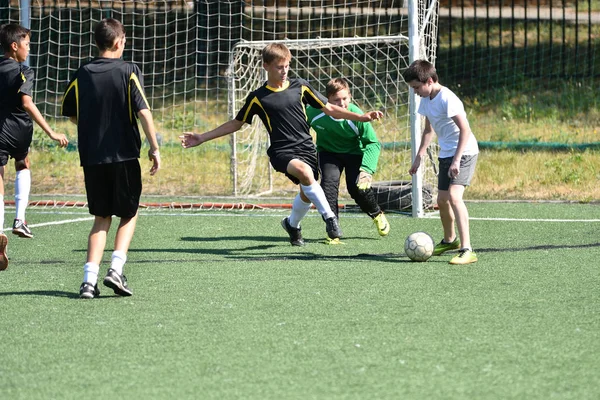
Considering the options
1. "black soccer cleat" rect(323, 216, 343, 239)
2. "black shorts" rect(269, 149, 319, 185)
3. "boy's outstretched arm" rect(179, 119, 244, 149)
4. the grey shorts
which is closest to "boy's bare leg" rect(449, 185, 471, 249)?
the grey shorts

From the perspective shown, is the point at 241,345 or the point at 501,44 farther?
the point at 501,44

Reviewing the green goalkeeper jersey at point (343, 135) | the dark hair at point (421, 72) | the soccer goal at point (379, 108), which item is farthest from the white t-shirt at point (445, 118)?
the soccer goal at point (379, 108)

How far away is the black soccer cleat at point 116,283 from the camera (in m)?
5.88

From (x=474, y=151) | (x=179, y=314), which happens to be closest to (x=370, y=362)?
(x=179, y=314)

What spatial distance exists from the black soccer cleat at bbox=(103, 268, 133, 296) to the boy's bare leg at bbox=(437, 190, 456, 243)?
262 centimetres

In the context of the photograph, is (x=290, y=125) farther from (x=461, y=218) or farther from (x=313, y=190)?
(x=461, y=218)

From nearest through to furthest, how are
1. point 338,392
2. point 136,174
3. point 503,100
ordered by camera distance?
point 338,392 < point 136,174 < point 503,100

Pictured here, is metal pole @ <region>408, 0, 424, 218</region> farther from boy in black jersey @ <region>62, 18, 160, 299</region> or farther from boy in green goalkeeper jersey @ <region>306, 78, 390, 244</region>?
boy in black jersey @ <region>62, 18, 160, 299</region>

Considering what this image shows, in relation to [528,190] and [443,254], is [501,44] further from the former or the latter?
[443,254]

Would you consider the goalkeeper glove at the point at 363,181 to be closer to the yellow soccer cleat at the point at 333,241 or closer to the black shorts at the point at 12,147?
the yellow soccer cleat at the point at 333,241

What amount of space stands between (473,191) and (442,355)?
8.11 metres

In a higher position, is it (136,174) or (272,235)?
(136,174)

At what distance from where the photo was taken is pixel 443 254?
25.6 feet

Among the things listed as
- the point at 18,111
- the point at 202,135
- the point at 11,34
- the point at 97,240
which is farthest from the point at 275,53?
the point at 18,111
